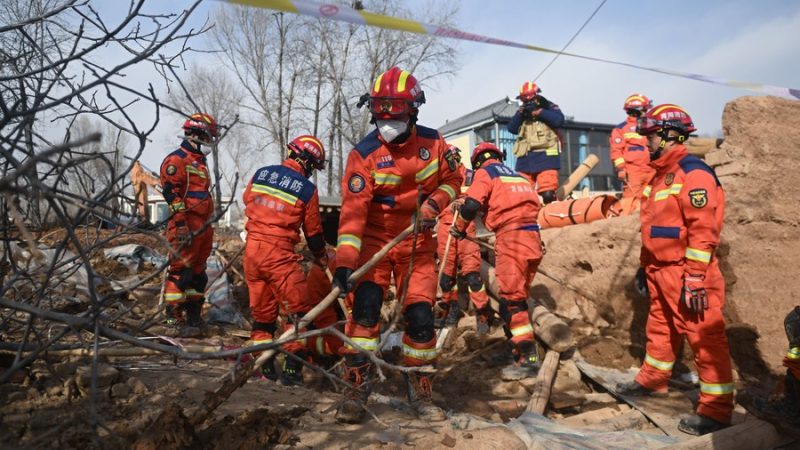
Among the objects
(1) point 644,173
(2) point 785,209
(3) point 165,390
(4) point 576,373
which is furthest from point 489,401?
(1) point 644,173

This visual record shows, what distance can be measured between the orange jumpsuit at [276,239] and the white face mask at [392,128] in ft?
4.53

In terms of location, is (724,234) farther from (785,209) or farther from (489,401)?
(489,401)

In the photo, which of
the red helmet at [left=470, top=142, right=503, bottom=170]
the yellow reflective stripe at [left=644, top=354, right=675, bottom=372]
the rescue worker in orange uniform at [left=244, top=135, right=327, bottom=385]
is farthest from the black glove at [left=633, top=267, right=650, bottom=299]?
the rescue worker in orange uniform at [left=244, top=135, right=327, bottom=385]

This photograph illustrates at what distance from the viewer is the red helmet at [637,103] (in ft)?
27.0

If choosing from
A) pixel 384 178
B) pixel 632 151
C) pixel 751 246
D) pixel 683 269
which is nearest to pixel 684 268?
pixel 683 269

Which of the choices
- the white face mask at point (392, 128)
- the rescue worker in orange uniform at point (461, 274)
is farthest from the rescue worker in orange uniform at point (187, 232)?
the white face mask at point (392, 128)

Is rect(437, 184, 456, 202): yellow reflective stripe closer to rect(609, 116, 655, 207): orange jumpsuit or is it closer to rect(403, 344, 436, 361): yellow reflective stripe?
rect(403, 344, 436, 361): yellow reflective stripe

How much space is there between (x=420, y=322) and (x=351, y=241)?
0.71 m

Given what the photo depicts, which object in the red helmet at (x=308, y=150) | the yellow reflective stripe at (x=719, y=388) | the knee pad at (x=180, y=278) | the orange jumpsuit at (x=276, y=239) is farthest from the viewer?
the knee pad at (x=180, y=278)

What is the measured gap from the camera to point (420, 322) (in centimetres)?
354

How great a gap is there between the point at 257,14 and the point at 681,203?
19.4 meters

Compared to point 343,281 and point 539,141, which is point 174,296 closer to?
point 343,281

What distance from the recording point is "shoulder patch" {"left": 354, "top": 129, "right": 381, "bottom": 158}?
Result: 361 cm

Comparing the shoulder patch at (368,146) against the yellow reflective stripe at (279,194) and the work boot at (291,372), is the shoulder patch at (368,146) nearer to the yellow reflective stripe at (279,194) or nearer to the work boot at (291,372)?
the yellow reflective stripe at (279,194)
